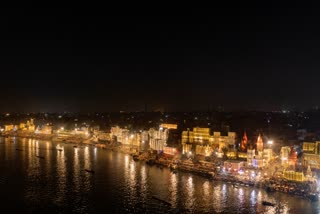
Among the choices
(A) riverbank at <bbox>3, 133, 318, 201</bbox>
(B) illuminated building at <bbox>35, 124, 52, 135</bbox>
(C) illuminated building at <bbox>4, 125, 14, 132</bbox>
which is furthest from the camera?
(C) illuminated building at <bbox>4, 125, 14, 132</bbox>

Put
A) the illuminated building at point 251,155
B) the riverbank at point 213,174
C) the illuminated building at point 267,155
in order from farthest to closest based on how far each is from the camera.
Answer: the illuminated building at point 267,155 < the illuminated building at point 251,155 < the riverbank at point 213,174

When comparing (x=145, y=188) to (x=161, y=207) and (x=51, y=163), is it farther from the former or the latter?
(x=51, y=163)

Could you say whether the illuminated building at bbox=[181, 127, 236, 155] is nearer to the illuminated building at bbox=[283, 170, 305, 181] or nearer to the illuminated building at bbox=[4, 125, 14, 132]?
the illuminated building at bbox=[283, 170, 305, 181]

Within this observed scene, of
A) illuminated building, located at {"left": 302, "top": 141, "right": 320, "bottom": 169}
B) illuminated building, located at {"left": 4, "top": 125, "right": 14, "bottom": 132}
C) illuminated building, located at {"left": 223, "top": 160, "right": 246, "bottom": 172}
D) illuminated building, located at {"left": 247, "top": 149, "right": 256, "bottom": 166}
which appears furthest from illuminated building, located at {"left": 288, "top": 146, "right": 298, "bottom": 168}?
illuminated building, located at {"left": 4, "top": 125, "right": 14, "bottom": 132}

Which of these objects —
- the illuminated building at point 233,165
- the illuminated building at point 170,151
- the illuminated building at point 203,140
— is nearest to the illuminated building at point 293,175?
the illuminated building at point 233,165

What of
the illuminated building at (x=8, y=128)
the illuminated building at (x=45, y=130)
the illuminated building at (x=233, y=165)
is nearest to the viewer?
the illuminated building at (x=233, y=165)

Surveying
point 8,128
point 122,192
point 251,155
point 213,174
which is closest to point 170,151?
point 213,174

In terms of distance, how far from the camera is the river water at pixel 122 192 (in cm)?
1656

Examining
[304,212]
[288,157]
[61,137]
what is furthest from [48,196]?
[61,137]

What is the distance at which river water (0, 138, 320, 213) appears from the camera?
16562 millimetres

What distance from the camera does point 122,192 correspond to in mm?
19375

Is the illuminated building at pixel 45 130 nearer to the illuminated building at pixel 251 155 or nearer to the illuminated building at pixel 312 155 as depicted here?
the illuminated building at pixel 251 155

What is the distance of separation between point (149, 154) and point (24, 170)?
10138 mm

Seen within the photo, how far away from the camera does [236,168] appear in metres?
22.3
